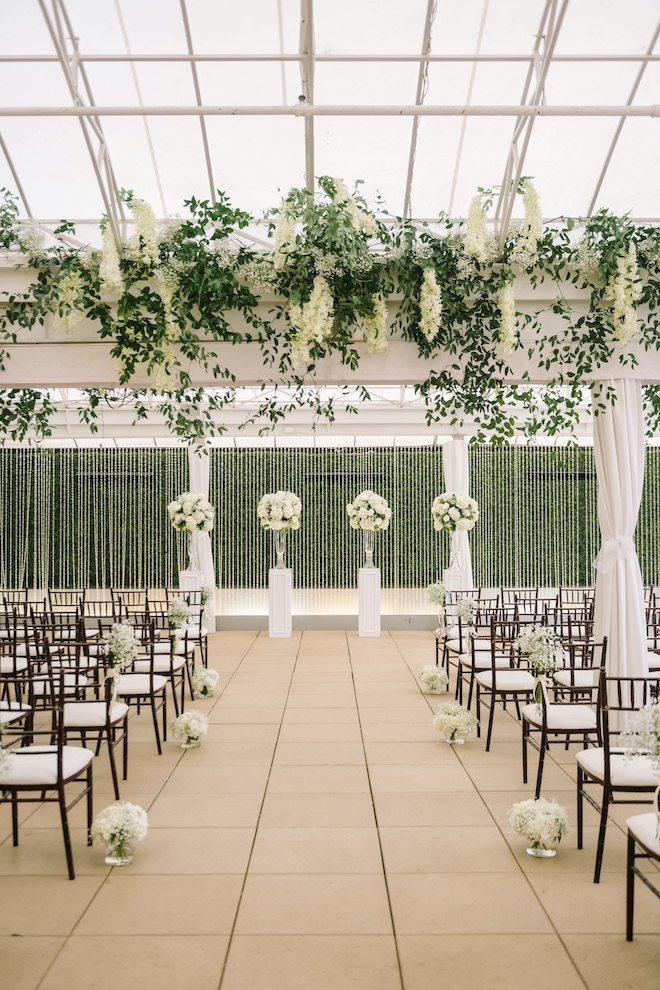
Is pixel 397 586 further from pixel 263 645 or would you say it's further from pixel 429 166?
pixel 429 166

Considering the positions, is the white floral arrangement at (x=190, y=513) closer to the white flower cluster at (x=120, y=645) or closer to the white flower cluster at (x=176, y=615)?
the white flower cluster at (x=176, y=615)

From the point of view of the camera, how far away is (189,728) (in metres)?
6.23

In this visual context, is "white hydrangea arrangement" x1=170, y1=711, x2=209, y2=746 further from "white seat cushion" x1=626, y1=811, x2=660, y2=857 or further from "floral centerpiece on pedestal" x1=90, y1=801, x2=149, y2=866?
"white seat cushion" x1=626, y1=811, x2=660, y2=857

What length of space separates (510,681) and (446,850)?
7.68 feet

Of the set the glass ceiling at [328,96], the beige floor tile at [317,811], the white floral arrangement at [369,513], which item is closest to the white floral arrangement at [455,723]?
the beige floor tile at [317,811]

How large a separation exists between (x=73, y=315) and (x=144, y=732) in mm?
3510

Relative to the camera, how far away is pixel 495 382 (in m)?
6.12

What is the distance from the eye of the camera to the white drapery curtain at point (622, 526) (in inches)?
246

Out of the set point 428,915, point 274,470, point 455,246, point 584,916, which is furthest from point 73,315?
point 274,470

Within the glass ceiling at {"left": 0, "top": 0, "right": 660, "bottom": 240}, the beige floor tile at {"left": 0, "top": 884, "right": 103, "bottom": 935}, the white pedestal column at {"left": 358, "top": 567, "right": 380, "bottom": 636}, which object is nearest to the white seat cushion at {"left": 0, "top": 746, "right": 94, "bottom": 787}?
the beige floor tile at {"left": 0, "top": 884, "right": 103, "bottom": 935}

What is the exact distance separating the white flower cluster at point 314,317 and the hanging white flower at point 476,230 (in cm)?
103

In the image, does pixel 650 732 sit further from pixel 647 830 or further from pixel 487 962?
pixel 487 962

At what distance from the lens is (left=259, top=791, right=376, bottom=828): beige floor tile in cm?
471

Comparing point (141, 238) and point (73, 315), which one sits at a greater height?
point (141, 238)
